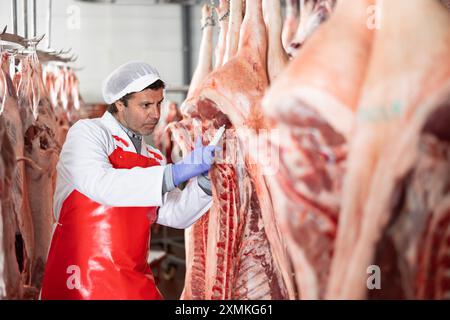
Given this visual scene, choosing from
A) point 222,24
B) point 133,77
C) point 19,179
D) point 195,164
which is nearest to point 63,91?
point 19,179

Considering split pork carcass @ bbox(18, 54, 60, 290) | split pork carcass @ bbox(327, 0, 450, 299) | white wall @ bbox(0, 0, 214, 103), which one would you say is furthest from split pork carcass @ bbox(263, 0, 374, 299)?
split pork carcass @ bbox(18, 54, 60, 290)

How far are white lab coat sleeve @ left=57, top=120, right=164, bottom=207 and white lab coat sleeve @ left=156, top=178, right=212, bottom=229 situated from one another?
188mm

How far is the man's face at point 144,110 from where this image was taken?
2584mm

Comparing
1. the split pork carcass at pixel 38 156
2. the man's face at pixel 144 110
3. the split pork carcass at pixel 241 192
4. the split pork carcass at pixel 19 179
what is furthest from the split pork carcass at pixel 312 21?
the split pork carcass at pixel 38 156

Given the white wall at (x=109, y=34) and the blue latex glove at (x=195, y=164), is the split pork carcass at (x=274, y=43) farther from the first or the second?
the white wall at (x=109, y=34)

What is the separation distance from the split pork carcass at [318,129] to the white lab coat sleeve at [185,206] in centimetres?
97

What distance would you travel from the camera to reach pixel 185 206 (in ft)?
8.55

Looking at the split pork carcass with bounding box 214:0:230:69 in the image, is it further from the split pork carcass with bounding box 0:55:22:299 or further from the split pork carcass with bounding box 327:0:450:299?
the split pork carcass with bounding box 327:0:450:299

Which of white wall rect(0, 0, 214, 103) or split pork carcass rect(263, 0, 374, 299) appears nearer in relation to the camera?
split pork carcass rect(263, 0, 374, 299)

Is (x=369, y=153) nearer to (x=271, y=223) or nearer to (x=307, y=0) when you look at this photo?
(x=271, y=223)

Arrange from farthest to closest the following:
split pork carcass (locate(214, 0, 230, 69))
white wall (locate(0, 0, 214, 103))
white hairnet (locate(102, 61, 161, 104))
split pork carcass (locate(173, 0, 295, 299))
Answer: white wall (locate(0, 0, 214, 103)) → split pork carcass (locate(214, 0, 230, 69)) → white hairnet (locate(102, 61, 161, 104)) → split pork carcass (locate(173, 0, 295, 299))

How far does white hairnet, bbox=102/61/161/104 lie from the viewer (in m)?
2.56

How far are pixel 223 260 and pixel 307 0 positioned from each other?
1433 mm

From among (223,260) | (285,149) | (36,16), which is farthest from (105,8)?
(285,149)
